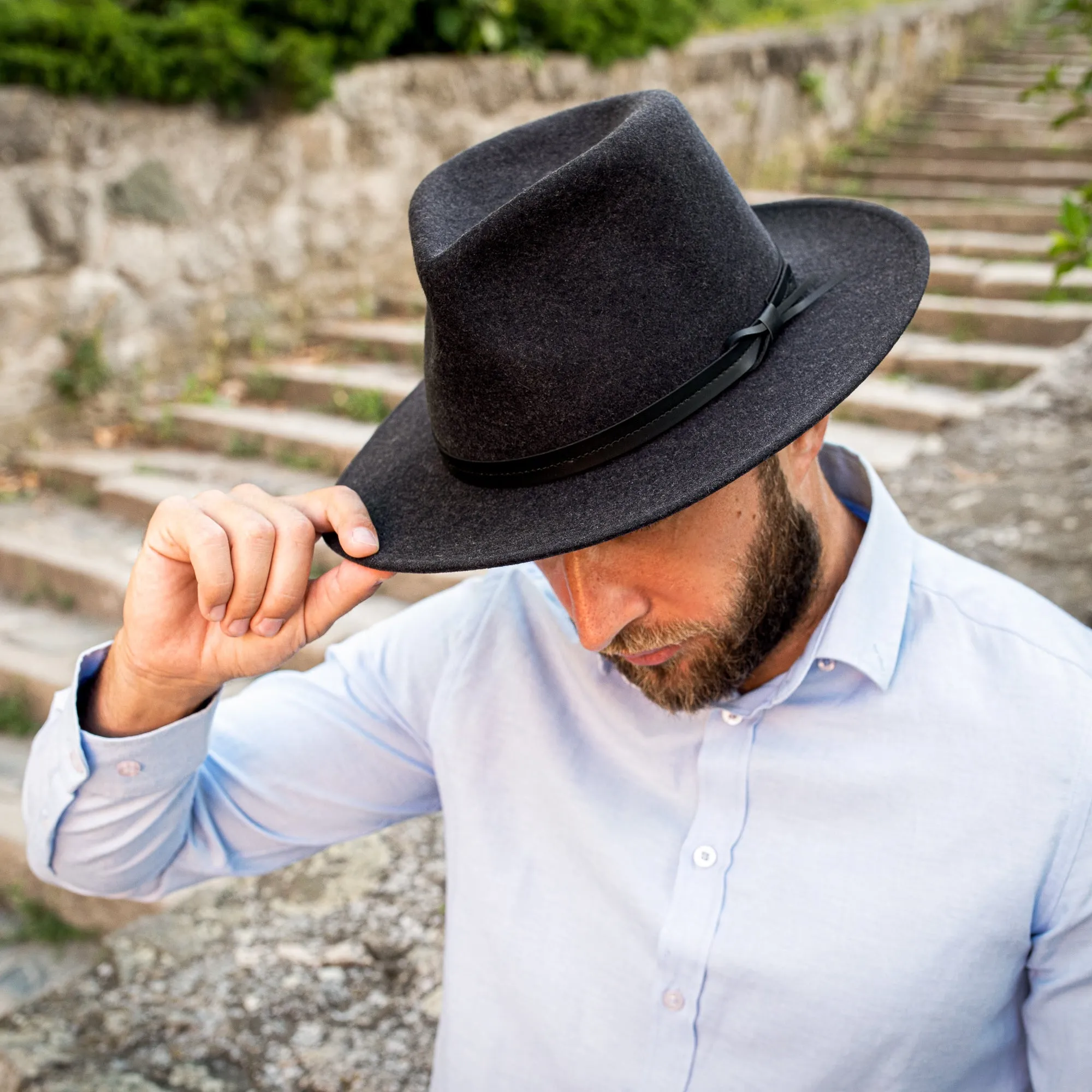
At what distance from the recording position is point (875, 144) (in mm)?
7402

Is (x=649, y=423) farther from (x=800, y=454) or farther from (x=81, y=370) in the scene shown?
(x=81, y=370)

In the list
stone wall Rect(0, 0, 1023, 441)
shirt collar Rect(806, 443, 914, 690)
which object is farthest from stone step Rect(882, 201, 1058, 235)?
shirt collar Rect(806, 443, 914, 690)

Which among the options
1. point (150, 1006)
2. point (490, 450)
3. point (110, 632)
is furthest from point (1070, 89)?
point (110, 632)

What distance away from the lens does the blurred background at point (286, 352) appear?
232 cm

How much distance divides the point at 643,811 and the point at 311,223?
406 centimetres

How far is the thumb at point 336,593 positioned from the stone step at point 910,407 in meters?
2.60

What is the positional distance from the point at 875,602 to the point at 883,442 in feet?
7.68

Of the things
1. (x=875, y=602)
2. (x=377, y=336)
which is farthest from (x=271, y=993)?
(x=377, y=336)

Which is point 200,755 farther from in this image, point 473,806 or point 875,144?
point 875,144

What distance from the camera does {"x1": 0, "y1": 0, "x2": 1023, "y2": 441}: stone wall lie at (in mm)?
4031

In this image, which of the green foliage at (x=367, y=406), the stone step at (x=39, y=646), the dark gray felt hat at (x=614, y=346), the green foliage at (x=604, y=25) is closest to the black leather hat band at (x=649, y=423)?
the dark gray felt hat at (x=614, y=346)

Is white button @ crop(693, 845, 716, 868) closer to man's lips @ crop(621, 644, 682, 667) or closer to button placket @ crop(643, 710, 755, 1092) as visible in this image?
button placket @ crop(643, 710, 755, 1092)

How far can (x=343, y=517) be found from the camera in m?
1.33

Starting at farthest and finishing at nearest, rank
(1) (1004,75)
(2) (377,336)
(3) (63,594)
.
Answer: (1) (1004,75) < (2) (377,336) < (3) (63,594)
